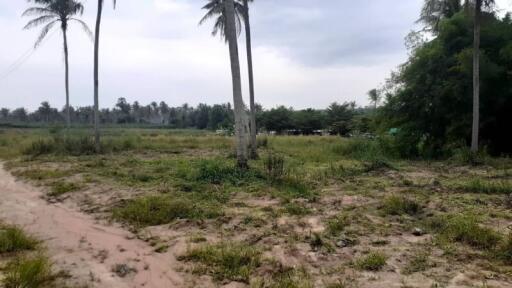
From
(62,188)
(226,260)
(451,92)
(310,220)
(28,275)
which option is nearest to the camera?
(28,275)

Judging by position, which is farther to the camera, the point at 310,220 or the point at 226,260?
the point at 310,220

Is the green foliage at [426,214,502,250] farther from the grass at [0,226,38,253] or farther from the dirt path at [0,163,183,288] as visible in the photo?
the grass at [0,226,38,253]

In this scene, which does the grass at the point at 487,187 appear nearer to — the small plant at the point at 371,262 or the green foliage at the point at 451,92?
the small plant at the point at 371,262

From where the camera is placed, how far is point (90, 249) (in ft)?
17.8

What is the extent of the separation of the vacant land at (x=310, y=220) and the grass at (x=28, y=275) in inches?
33.3

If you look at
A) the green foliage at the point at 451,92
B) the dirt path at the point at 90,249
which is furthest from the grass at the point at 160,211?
the green foliage at the point at 451,92

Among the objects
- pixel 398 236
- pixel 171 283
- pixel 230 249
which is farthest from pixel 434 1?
pixel 171 283

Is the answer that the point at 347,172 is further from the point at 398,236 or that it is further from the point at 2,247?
the point at 2,247

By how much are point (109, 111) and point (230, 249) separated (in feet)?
290

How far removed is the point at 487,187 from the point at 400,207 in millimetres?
2610

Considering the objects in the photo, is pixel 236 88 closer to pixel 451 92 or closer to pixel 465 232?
pixel 465 232

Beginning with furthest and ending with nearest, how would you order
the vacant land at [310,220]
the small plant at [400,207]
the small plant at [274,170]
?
the small plant at [274,170]
the small plant at [400,207]
the vacant land at [310,220]

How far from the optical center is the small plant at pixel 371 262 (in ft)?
14.8

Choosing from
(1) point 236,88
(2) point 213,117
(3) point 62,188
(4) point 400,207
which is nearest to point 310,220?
(4) point 400,207
